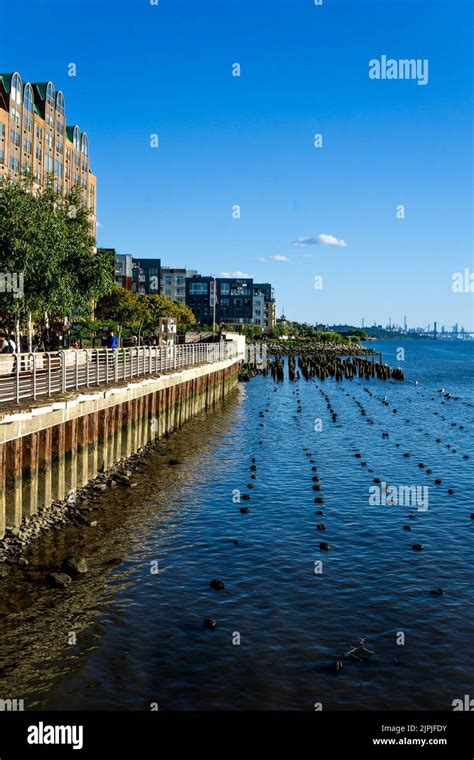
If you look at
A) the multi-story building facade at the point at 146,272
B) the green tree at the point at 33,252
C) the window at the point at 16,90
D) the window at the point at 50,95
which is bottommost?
the green tree at the point at 33,252

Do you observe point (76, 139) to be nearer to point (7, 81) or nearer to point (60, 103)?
point (60, 103)

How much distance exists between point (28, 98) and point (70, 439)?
6524 centimetres

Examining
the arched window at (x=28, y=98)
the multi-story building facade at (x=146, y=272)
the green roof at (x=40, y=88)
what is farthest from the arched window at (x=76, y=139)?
the multi-story building facade at (x=146, y=272)

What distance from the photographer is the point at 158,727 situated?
434 inches

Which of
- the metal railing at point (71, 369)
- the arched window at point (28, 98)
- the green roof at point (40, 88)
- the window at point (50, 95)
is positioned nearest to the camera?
the metal railing at point (71, 369)

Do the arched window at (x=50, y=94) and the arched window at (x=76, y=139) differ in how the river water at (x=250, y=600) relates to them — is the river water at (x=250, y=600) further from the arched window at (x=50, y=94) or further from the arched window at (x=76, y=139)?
the arched window at (x=76, y=139)

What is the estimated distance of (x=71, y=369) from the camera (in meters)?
30.7

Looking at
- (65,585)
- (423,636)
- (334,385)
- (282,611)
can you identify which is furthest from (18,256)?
(334,385)

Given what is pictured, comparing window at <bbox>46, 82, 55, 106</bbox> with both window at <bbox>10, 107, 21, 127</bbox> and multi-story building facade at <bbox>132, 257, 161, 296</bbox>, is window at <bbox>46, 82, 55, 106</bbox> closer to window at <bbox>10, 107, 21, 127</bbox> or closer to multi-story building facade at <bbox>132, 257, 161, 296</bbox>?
window at <bbox>10, 107, 21, 127</bbox>

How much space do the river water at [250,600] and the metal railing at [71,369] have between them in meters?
4.49

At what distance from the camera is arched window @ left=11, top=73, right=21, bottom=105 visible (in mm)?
71256

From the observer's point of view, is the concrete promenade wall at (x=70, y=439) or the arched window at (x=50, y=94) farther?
the arched window at (x=50, y=94)

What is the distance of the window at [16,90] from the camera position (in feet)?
234

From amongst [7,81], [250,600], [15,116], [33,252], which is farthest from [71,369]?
[7,81]
